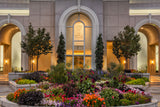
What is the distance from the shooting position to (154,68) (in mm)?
29688

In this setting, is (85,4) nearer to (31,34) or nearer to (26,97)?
(31,34)

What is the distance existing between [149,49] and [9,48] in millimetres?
21944

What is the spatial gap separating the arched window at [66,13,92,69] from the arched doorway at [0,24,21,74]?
873cm

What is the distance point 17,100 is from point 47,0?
19.4 metres

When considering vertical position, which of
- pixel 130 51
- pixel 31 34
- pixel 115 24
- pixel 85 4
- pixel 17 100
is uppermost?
pixel 85 4

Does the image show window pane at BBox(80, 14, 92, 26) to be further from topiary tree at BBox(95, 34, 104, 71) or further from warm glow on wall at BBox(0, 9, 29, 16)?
warm glow on wall at BBox(0, 9, 29, 16)

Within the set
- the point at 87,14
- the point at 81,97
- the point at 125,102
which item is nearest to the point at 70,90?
the point at 81,97

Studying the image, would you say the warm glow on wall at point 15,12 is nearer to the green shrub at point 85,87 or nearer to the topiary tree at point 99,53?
the topiary tree at point 99,53

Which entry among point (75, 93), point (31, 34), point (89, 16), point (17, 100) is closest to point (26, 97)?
point (17, 100)

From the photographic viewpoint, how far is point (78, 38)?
25156mm

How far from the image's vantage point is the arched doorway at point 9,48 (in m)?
28.4

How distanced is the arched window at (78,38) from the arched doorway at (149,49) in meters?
8.56

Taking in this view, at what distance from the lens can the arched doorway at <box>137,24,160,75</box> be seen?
91.2 ft

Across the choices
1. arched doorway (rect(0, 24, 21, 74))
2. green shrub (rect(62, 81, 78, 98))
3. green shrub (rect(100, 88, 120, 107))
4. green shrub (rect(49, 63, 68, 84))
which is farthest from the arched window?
green shrub (rect(100, 88, 120, 107))
